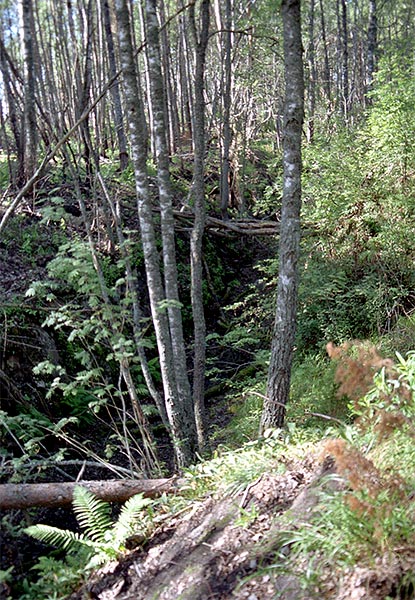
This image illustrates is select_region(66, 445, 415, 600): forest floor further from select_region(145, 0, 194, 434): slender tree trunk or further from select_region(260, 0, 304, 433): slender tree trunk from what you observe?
select_region(145, 0, 194, 434): slender tree trunk

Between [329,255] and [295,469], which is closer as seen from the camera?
[295,469]

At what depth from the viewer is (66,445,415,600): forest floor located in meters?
2.54

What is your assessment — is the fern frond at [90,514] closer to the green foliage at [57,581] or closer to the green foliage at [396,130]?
the green foliage at [57,581]

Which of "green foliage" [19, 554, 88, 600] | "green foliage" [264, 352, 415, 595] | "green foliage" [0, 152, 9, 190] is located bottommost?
"green foliage" [19, 554, 88, 600]

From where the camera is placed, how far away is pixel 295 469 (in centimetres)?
401

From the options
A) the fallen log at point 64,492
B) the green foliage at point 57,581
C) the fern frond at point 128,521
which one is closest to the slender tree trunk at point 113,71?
the fallen log at point 64,492

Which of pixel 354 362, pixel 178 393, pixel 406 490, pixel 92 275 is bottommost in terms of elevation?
pixel 178 393

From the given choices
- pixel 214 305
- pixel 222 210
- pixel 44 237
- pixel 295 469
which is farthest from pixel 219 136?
pixel 295 469

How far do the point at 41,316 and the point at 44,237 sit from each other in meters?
2.38

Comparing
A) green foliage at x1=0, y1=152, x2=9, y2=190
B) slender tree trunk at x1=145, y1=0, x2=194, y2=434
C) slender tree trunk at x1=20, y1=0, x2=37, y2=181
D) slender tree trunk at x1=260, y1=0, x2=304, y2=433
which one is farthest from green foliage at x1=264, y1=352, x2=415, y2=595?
green foliage at x1=0, y1=152, x2=9, y2=190

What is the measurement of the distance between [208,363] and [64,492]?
199 inches

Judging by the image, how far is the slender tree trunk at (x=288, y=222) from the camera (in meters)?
5.16

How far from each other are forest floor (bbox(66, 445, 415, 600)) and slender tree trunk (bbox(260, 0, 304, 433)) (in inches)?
56.4

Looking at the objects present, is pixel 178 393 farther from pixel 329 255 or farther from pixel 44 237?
pixel 44 237
